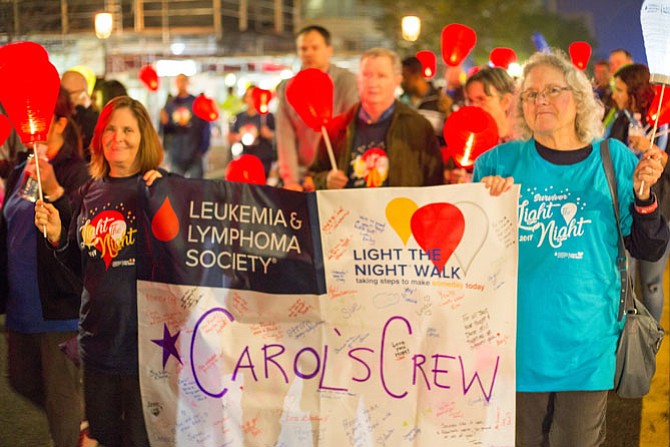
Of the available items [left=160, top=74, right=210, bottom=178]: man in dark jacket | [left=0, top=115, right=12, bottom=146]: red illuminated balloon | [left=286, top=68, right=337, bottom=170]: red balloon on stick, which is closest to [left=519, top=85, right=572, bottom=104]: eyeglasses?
[left=286, top=68, right=337, bottom=170]: red balloon on stick

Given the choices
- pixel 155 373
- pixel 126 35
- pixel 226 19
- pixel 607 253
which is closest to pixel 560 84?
pixel 607 253

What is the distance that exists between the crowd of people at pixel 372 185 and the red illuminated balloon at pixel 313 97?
0.13m

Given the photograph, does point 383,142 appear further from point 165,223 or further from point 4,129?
point 4,129

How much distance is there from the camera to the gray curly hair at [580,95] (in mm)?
4008

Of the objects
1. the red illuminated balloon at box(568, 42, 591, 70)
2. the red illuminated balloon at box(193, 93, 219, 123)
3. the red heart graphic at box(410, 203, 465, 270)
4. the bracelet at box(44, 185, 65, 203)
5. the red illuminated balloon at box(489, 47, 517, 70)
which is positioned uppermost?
the red illuminated balloon at box(568, 42, 591, 70)

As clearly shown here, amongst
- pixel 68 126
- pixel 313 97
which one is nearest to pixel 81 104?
pixel 313 97

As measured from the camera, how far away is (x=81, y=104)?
8.13m

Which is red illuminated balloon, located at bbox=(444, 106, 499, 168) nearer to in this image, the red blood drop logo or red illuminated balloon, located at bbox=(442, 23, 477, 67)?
the red blood drop logo

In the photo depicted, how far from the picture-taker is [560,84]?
4.04 metres

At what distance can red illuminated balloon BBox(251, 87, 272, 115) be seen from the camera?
15281 millimetres

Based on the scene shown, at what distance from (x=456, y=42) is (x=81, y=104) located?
4.87m

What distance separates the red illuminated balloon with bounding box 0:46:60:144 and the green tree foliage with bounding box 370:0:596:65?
→ 43.0m

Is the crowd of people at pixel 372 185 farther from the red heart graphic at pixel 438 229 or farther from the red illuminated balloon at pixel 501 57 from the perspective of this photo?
the red illuminated balloon at pixel 501 57

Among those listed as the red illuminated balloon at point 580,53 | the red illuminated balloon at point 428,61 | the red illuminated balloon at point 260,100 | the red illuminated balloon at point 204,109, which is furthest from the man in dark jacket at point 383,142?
the red illuminated balloon at point 260,100
